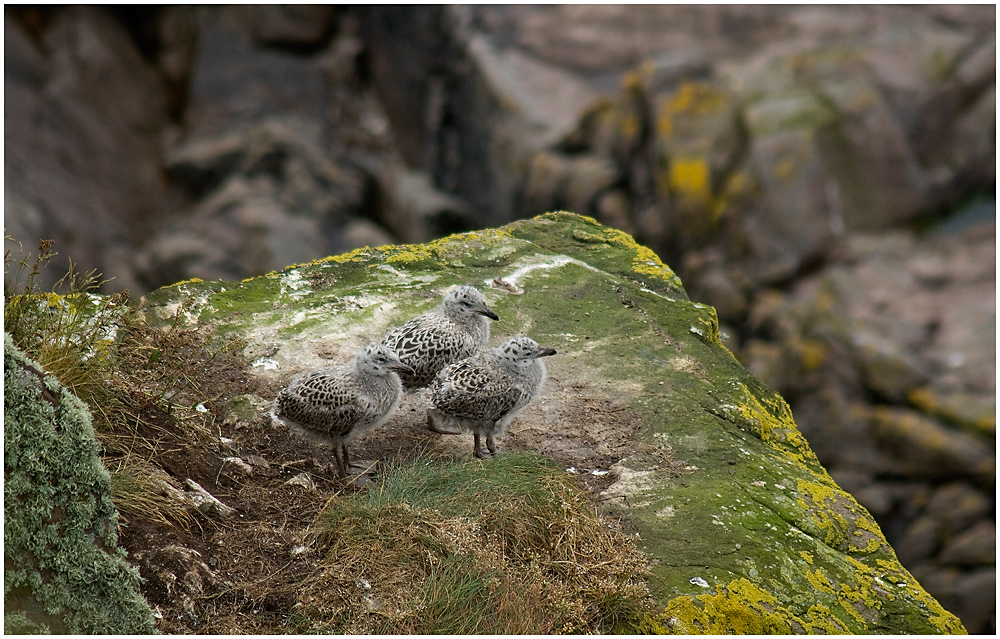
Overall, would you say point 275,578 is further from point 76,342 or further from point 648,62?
point 648,62

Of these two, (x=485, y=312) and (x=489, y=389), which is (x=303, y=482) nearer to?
(x=489, y=389)

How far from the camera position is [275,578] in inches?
191

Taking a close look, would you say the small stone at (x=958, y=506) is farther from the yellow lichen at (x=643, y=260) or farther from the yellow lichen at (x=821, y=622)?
the yellow lichen at (x=821, y=622)

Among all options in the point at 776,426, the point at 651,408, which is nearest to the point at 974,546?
the point at 776,426

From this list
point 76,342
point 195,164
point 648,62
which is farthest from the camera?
point 195,164

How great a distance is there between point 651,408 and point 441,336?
65.0 inches

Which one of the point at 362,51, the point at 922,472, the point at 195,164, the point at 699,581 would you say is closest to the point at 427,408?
the point at 699,581

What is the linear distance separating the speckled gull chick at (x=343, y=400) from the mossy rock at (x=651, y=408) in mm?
782

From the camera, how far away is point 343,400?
19.0 ft

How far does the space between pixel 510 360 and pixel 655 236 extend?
416 inches

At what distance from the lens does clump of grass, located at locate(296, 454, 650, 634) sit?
4.63 meters

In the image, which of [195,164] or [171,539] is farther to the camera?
[195,164]

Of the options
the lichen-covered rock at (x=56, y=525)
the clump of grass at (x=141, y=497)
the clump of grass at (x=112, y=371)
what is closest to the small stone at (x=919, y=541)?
the clump of grass at (x=112, y=371)

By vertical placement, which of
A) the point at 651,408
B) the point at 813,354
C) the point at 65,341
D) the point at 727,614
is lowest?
the point at 813,354
